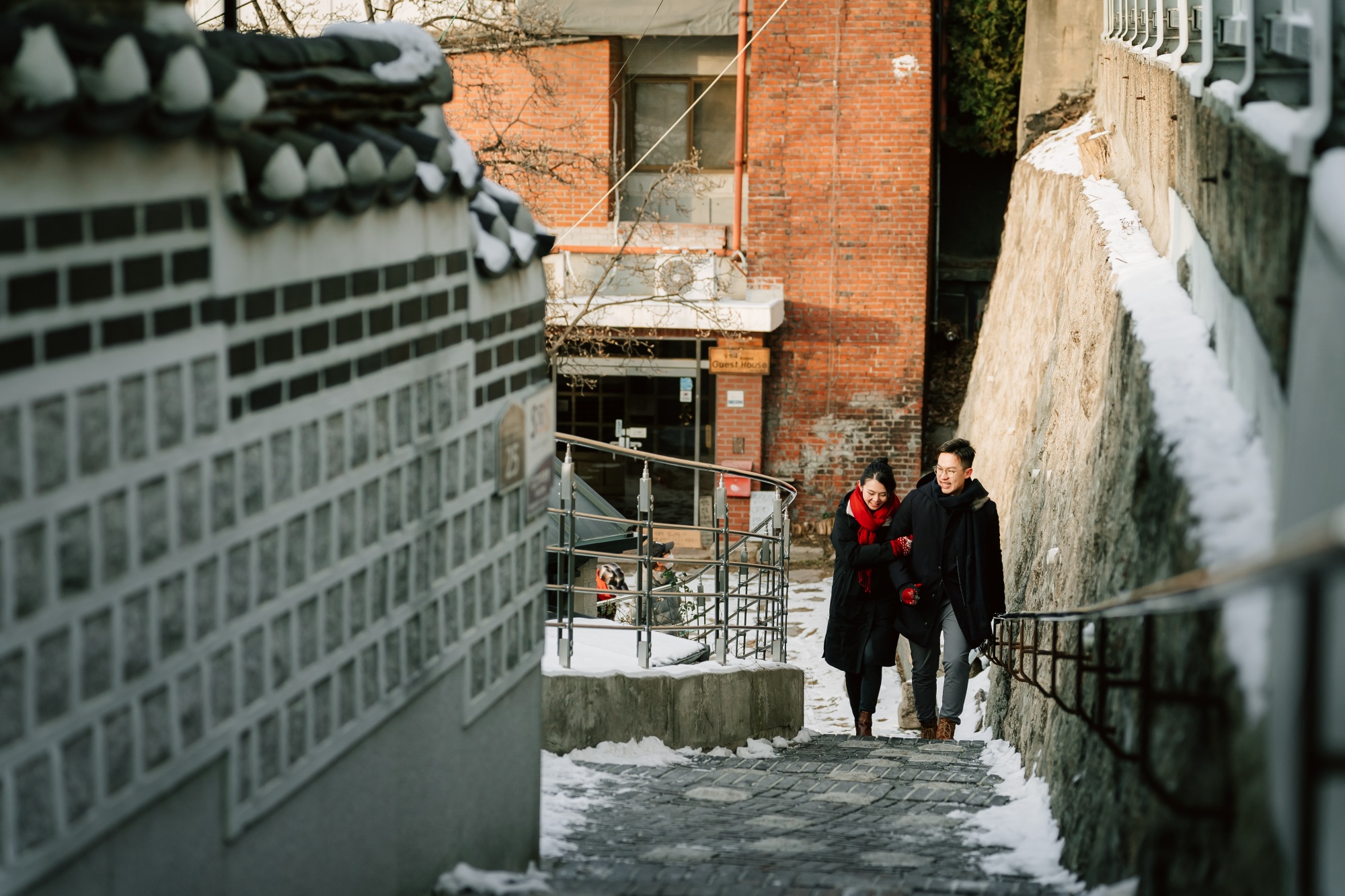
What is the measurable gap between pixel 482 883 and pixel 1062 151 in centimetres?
1282

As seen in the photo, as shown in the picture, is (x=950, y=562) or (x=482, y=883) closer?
(x=482, y=883)

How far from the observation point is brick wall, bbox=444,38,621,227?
1870 centimetres

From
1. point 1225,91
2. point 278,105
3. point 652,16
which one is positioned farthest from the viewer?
point 652,16

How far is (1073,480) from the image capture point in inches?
325

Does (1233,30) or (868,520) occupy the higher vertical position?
(1233,30)

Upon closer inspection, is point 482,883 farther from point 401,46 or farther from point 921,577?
point 921,577

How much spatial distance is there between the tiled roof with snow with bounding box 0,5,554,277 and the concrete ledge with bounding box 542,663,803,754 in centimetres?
309

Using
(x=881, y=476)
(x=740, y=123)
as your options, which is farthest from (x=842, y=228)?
(x=881, y=476)

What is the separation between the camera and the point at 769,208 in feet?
60.6

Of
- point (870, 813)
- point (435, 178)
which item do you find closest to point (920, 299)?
point (870, 813)

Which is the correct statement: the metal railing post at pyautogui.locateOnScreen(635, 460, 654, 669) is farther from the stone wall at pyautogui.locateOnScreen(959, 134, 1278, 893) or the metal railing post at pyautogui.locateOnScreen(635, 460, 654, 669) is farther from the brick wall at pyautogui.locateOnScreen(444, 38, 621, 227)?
the brick wall at pyautogui.locateOnScreen(444, 38, 621, 227)

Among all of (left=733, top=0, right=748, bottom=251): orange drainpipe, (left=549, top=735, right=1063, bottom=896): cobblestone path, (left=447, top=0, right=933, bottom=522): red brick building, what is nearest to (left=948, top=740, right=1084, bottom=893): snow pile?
(left=549, top=735, right=1063, bottom=896): cobblestone path

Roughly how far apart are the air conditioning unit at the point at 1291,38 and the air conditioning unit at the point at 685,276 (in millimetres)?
12592

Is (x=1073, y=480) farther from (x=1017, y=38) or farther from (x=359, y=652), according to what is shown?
(x=1017, y=38)
